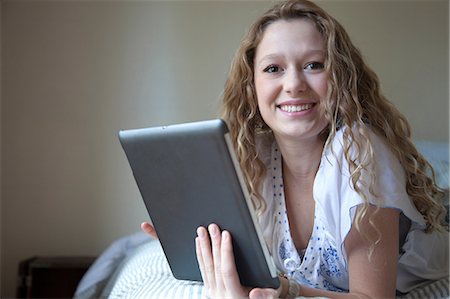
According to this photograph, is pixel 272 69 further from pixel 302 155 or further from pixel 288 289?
pixel 288 289

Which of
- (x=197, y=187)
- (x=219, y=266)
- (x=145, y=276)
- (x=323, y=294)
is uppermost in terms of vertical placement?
(x=197, y=187)

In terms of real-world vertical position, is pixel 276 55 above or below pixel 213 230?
above

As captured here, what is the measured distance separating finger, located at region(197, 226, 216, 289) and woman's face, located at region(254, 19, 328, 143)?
333 mm

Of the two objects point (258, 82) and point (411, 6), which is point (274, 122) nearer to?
point (258, 82)

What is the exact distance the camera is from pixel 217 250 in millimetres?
688

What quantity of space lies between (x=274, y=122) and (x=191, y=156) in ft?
1.19

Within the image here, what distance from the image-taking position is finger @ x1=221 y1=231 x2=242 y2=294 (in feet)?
2.20

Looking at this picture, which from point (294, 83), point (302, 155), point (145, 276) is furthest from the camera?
point (145, 276)

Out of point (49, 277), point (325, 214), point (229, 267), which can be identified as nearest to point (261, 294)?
point (229, 267)

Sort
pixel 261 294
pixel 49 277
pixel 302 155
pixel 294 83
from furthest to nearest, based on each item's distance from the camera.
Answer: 1. pixel 49 277
2. pixel 302 155
3. pixel 294 83
4. pixel 261 294

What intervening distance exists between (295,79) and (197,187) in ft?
1.15

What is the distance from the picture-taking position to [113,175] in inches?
82.0

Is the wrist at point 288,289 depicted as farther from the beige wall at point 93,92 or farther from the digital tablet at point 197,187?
the beige wall at point 93,92

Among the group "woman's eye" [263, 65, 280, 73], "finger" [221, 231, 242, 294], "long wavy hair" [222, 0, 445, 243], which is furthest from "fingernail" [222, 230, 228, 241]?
"woman's eye" [263, 65, 280, 73]
